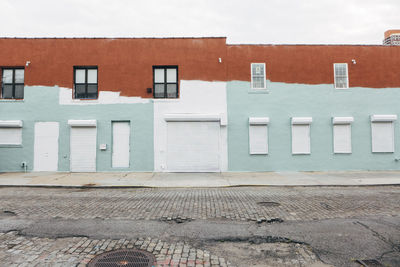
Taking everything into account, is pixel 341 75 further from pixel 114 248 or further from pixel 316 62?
pixel 114 248

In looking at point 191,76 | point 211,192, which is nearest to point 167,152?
point 191,76

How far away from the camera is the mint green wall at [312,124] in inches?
656

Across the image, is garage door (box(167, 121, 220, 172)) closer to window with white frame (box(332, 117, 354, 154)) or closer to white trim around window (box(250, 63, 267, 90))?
white trim around window (box(250, 63, 267, 90))

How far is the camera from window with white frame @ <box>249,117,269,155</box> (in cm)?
1664

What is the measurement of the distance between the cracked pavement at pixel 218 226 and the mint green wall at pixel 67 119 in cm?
670

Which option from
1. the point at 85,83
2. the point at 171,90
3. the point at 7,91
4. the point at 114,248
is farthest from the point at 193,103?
the point at 114,248

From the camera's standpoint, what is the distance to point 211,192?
10609 mm

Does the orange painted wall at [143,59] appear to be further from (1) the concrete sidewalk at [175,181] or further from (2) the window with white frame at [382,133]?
(1) the concrete sidewalk at [175,181]

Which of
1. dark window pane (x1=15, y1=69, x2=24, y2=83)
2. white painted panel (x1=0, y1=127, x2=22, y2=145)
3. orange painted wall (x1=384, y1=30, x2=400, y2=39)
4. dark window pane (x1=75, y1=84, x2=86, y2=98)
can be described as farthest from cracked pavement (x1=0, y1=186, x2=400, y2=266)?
orange painted wall (x1=384, y1=30, x2=400, y2=39)

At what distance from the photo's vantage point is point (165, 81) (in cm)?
1717

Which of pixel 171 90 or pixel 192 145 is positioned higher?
pixel 171 90

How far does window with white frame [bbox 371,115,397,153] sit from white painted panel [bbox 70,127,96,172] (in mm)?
17159

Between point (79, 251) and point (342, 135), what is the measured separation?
16368 millimetres

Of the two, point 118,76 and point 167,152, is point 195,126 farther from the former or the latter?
point 118,76
